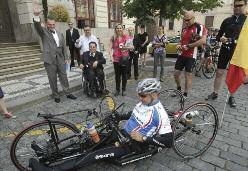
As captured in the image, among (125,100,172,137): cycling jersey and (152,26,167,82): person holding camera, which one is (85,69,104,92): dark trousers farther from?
A: (125,100,172,137): cycling jersey

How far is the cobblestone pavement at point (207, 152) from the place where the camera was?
3.06m

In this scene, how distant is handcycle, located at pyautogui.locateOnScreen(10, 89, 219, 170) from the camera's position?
2781 mm

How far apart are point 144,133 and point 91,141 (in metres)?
0.70

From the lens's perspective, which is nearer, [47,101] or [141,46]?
[47,101]

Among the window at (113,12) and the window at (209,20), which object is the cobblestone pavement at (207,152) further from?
the window at (209,20)

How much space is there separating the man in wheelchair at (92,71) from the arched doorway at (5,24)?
711cm

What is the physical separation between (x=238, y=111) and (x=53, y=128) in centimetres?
401

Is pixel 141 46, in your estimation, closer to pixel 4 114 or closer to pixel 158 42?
pixel 158 42

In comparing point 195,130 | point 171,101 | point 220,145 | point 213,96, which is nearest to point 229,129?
point 220,145

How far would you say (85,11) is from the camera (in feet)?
45.8

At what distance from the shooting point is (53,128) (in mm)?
2902

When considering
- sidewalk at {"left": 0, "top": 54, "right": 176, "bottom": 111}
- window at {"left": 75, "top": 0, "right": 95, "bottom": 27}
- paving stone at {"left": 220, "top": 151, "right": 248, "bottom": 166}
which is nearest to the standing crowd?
sidewalk at {"left": 0, "top": 54, "right": 176, "bottom": 111}

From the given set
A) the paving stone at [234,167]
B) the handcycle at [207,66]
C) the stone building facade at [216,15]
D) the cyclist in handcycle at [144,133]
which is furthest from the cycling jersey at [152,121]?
the stone building facade at [216,15]

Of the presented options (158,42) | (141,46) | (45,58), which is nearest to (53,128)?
(45,58)
